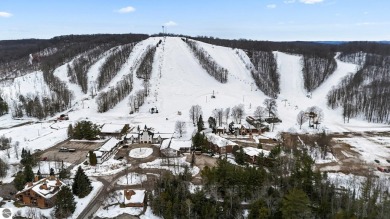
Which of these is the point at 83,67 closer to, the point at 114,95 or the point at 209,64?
the point at 114,95

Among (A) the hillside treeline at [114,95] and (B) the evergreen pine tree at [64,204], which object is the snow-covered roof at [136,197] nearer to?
(B) the evergreen pine tree at [64,204]

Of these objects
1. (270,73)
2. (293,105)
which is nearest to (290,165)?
(293,105)

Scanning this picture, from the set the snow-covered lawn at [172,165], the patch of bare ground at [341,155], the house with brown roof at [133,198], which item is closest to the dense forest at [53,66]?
the snow-covered lawn at [172,165]

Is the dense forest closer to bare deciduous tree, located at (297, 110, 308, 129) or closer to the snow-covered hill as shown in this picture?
the snow-covered hill

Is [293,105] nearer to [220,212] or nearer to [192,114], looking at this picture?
[192,114]

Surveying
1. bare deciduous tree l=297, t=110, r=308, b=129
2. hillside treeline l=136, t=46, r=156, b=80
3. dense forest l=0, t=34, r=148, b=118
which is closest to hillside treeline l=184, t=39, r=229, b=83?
hillside treeline l=136, t=46, r=156, b=80

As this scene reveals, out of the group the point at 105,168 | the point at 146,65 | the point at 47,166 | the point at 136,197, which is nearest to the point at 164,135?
the point at 105,168

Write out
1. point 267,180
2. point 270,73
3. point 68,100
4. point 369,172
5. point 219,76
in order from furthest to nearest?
1. point 270,73
2. point 219,76
3. point 68,100
4. point 369,172
5. point 267,180
